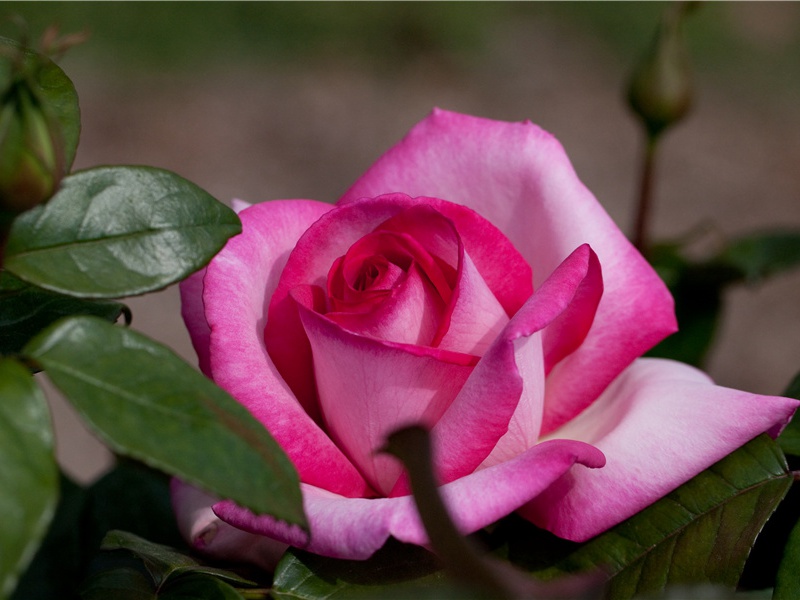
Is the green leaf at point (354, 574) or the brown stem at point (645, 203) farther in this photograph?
the brown stem at point (645, 203)

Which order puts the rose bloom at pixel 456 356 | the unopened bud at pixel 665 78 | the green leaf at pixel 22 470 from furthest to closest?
1. the unopened bud at pixel 665 78
2. the rose bloom at pixel 456 356
3. the green leaf at pixel 22 470

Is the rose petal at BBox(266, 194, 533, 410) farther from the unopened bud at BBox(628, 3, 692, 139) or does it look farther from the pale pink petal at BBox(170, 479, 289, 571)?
the unopened bud at BBox(628, 3, 692, 139)

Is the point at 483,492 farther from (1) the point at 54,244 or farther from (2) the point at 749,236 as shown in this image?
(2) the point at 749,236

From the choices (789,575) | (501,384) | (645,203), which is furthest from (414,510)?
(645,203)

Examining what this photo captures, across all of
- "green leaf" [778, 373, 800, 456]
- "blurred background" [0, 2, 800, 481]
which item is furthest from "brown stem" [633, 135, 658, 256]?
"blurred background" [0, 2, 800, 481]

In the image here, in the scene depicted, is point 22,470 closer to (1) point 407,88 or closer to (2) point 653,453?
(2) point 653,453

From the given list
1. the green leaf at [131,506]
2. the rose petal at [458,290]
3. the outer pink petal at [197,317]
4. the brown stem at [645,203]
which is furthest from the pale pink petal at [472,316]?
the brown stem at [645,203]

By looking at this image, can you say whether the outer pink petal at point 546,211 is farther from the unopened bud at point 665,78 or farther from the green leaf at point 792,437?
the unopened bud at point 665,78
